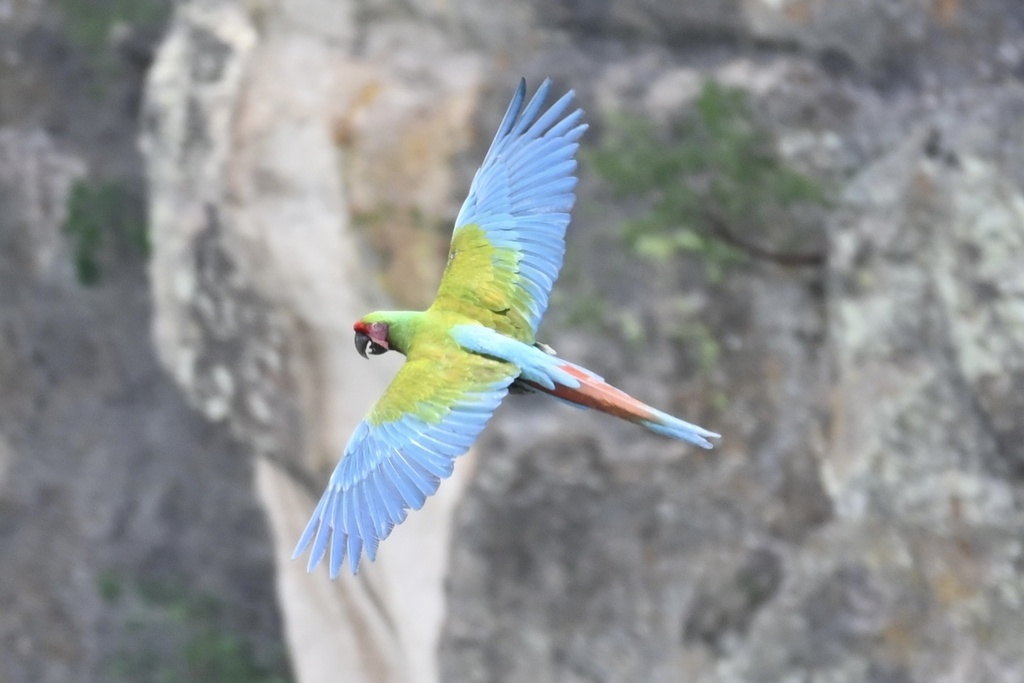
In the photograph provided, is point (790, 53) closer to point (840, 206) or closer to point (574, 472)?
point (840, 206)

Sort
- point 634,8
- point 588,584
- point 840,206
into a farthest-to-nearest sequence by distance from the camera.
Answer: point 634,8
point 588,584
point 840,206

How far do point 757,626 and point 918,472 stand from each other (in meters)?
0.80

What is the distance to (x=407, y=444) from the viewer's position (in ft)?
9.20

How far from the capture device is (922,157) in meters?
4.36

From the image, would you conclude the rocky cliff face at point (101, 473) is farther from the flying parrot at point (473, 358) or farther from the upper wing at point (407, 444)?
the upper wing at point (407, 444)

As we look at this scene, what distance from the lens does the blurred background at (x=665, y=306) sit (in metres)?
4.38

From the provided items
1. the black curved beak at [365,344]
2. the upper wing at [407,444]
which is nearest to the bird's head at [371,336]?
the black curved beak at [365,344]

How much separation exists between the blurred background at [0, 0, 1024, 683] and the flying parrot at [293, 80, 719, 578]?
1.69 m

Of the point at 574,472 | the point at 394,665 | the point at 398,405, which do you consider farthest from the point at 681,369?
the point at 394,665

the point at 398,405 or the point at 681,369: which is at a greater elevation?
the point at 681,369

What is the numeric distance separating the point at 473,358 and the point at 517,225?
17.6 inches

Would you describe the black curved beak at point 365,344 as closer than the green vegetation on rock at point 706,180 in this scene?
Yes

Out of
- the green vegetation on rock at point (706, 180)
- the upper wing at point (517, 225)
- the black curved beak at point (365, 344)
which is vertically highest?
the green vegetation on rock at point (706, 180)

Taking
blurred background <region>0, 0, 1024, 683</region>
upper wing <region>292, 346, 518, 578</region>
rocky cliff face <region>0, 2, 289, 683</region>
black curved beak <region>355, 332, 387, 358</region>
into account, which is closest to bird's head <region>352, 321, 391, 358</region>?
black curved beak <region>355, 332, 387, 358</region>
